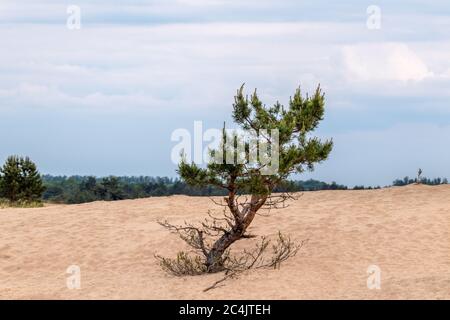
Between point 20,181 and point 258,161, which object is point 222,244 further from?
point 20,181

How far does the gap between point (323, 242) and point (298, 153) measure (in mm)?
3858

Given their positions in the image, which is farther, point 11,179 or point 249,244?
point 11,179

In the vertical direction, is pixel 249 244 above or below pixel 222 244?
below

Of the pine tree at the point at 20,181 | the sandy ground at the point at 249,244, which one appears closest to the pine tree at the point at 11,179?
the pine tree at the point at 20,181

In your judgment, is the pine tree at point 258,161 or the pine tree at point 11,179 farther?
the pine tree at point 11,179

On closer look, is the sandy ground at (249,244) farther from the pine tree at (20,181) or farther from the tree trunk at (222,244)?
the pine tree at (20,181)

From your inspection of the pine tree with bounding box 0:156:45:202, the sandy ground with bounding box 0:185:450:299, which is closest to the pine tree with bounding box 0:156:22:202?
the pine tree with bounding box 0:156:45:202

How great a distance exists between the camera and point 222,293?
1805 centimetres

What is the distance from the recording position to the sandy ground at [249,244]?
60.1 ft

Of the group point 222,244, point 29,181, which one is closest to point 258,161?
point 222,244

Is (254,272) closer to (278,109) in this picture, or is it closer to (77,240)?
(278,109)

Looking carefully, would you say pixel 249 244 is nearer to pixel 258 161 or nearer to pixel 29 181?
pixel 258 161

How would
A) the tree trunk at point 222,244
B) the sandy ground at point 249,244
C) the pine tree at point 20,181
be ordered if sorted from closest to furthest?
the sandy ground at point 249,244 → the tree trunk at point 222,244 → the pine tree at point 20,181

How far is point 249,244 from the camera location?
22906 millimetres
